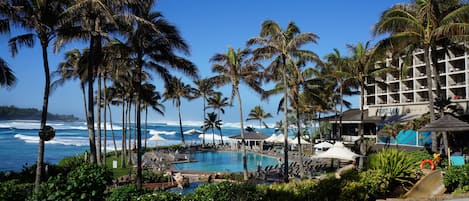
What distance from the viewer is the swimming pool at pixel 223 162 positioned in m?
29.9

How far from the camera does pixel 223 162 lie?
1363 inches

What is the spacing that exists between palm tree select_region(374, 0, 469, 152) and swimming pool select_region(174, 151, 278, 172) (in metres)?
13.7

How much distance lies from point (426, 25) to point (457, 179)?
10851 millimetres

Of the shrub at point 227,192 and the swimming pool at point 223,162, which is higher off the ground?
the shrub at point 227,192

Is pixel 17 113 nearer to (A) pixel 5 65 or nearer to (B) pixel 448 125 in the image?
(A) pixel 5 65

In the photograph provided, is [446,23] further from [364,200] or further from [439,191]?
[364,200]

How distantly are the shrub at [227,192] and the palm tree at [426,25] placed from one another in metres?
14.6

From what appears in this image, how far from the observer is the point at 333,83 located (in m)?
38.6

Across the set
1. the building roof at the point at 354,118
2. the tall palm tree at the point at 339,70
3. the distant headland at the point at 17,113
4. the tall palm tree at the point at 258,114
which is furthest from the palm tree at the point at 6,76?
the distant headland at the point at 17,113

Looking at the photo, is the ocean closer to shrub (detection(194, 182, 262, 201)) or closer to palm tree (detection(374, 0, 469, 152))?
shrub (detection(194, 182, 262, 201))

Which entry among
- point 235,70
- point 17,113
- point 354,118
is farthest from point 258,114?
point 17,113

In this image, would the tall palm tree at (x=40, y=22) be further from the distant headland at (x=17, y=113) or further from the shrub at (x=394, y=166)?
the distant headland at (x=17, y=113)

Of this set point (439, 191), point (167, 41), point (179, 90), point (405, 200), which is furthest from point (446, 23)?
point (179, 90)

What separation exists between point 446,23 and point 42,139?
19.1 meters
